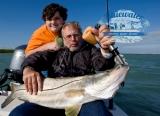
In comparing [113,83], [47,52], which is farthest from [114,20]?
[47,52]

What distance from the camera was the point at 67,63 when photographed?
14.3 ft

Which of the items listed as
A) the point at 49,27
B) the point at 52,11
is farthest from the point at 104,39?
A: the point at 49,27

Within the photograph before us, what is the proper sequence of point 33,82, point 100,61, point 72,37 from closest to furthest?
point 33,82, point 100,61, point 72,37

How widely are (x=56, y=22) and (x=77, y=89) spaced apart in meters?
1.75

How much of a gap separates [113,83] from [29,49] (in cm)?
213

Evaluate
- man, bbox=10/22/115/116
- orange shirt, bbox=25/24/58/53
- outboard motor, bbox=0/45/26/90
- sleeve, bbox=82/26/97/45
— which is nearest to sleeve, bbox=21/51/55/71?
man, bbox=10/22/115/116

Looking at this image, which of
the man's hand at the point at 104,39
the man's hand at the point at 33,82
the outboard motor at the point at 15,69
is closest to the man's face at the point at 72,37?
the man's hand at the point at 104,39

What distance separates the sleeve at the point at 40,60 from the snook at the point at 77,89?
1.25ft

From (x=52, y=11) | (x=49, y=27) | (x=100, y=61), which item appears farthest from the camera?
(x=49, y=27)

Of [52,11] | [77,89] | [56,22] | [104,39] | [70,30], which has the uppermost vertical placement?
[52,11]

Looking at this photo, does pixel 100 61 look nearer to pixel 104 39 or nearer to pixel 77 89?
pixel 104 39

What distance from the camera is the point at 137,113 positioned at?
8.25m

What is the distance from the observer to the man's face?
4.15 metres

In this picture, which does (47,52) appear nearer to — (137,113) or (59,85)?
(59,85)
